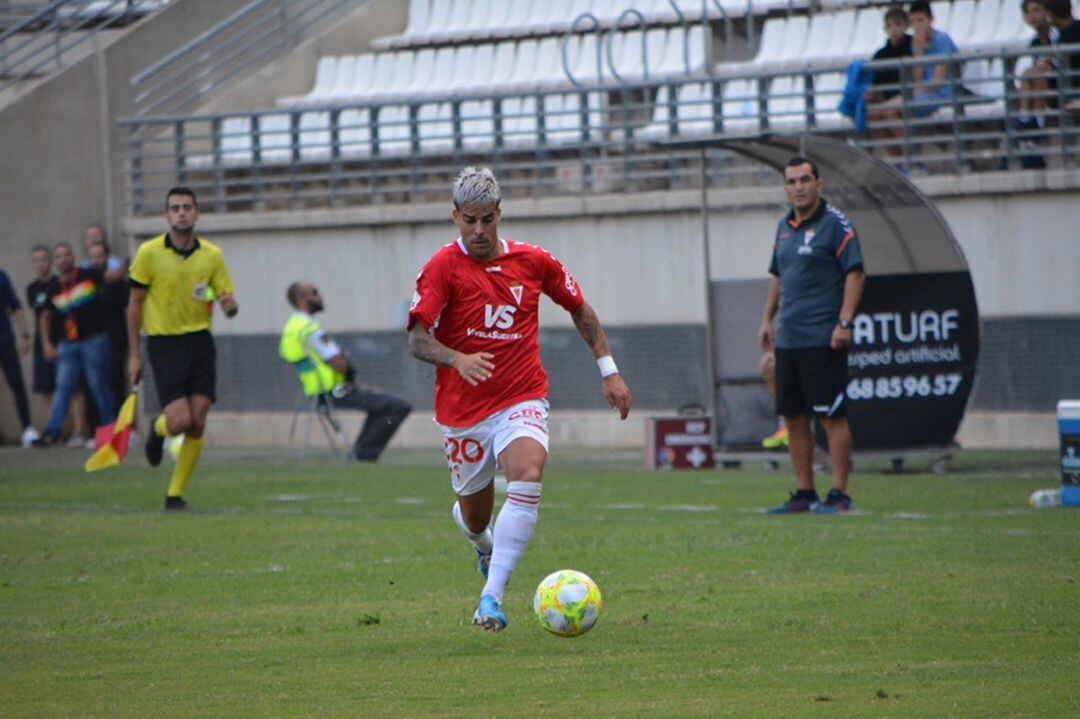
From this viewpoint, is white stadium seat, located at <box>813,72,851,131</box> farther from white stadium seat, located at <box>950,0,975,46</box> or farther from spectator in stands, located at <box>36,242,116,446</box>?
spectator in stands, located at <box>36,242,116,446</box>

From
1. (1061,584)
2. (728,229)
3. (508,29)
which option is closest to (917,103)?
(728,229)

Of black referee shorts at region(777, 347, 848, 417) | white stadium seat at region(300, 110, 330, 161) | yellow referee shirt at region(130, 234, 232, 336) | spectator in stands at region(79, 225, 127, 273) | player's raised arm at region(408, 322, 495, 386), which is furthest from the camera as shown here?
white stadium seat at region(300, 110, 330, 161)

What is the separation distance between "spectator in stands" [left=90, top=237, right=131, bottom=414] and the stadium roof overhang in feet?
32.2

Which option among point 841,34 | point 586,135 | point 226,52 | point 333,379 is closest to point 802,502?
point 333,379

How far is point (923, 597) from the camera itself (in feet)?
32.3

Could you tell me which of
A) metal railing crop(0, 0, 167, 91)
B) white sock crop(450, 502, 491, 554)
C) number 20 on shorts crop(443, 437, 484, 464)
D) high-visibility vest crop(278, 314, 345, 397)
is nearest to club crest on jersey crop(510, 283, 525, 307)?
number 20 on shorts crop(443, 437, 484, 464)

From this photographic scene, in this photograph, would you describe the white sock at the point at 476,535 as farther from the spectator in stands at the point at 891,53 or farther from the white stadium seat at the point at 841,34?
the white stadium seat at the point at 841,34

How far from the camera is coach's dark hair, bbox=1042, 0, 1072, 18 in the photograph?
20.8 metres

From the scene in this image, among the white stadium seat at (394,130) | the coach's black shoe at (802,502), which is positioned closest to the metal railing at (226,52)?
the white stadium seat at (394,130)

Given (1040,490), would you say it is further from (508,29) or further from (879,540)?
(508,29)

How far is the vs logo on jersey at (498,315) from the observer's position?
9.40 m

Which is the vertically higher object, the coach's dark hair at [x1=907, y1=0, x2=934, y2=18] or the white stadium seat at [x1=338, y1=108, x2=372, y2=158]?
the coach's dark hair at [x1=907, y1=0, x2=934, y2=18]

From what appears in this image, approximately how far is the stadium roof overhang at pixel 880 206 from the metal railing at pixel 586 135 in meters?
2.62

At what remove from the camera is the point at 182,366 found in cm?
1583
